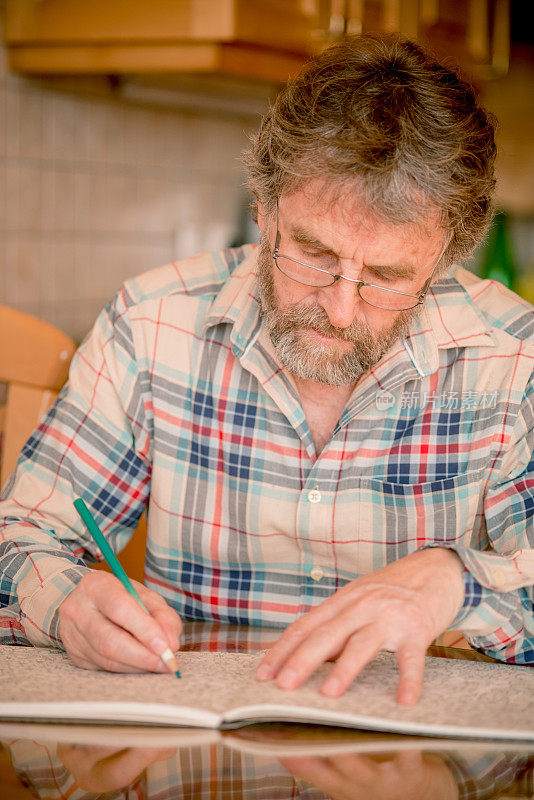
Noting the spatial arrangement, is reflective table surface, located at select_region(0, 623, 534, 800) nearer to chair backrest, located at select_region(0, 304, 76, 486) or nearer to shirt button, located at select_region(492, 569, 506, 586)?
shirt button, located at select_region(492, 569, 506, 586)

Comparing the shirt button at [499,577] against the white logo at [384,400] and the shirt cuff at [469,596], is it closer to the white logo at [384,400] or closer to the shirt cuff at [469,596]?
the shirt cuff at [469,596]

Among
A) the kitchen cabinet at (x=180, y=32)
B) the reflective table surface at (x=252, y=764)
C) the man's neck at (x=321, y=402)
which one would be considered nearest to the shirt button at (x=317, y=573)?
the man's neck at (x=321, y=402)

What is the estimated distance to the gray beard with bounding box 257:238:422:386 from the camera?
0.96 metres

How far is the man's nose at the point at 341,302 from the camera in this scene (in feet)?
2.98

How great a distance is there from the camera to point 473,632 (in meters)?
0.84

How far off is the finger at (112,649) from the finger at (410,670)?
20 centimetres

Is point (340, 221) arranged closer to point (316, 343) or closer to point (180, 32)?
point (316, 343)

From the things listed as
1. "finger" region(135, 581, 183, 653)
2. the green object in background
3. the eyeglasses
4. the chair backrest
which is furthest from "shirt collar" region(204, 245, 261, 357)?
the green object in background

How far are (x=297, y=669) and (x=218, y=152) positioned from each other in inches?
84.6

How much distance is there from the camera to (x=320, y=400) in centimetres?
107

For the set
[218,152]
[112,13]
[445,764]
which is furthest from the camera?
[218,152]

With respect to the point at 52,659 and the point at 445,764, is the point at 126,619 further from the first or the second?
the point at 445,764

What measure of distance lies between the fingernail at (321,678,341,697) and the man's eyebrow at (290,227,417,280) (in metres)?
0.42

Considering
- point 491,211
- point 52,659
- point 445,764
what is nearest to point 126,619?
point 52,659
